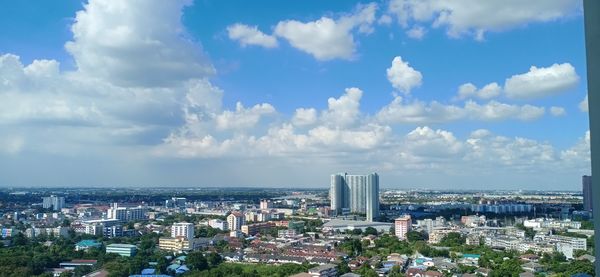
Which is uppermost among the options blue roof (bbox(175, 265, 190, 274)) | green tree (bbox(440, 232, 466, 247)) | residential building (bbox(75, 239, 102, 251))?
blue roof (bbox(175, 265, 190, 274))

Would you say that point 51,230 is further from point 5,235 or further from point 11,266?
point 11,266

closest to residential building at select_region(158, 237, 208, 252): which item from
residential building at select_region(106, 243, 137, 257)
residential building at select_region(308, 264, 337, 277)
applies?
residential building at select_region(106, 243, 137, 257)

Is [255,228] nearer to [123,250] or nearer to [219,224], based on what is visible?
[219,224]

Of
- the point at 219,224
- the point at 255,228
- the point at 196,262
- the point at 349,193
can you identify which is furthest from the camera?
the point at 349,193

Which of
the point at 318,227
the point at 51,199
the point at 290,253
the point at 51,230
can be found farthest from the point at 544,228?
the point at 51,199

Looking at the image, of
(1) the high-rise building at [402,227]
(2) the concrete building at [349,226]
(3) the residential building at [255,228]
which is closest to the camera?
(1) the high-rise building at [402,227]

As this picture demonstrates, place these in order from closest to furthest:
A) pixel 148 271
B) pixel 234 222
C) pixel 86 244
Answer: pixel 148 271
pixel 86 244
pixel 234 222

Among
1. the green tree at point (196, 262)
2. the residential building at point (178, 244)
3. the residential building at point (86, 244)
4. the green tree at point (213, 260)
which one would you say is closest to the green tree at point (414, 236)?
the residential building at point (178, 244)

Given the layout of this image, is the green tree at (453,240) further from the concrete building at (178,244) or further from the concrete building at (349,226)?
the concrete building at (178,244)

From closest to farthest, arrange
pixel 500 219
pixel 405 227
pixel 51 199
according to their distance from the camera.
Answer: pixel 405 227
pixel 500 219
pixel 51 199

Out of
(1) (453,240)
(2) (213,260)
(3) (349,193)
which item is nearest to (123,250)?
(2) (213,260)

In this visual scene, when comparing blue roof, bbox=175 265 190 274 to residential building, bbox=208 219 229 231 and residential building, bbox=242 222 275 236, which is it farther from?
residential building, bbox=208 219 229 231
